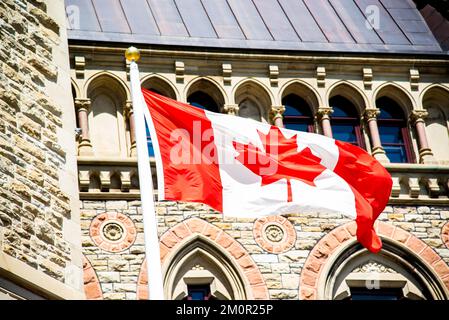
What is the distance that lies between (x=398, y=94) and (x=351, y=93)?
887mm

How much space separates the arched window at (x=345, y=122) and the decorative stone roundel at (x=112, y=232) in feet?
15.0

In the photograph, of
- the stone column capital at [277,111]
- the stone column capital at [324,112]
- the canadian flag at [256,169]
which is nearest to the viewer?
the canadian flag at [256,169]

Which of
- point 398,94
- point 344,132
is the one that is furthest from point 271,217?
point 398,94

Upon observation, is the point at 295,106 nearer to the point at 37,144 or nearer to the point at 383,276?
the point at 383,276

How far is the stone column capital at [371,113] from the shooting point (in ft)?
86.8

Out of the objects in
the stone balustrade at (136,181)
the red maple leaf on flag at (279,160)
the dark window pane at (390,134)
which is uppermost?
the dark window pane at (390,134)

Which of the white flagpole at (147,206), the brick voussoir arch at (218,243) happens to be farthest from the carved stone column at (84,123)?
the white flagpole at (147,206)

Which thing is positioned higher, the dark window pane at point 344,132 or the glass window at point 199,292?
the dark window pane at point 344,132

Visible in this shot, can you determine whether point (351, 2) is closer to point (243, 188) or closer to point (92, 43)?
point (92, 43)

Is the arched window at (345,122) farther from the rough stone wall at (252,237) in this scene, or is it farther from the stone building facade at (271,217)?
the rough stone wall at (252,237)

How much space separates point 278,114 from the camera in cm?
2606

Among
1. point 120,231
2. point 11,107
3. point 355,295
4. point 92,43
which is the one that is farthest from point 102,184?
point 11,107

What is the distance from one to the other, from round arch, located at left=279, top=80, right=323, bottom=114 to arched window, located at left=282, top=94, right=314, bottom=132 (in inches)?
3.7

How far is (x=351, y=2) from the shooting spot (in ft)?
96.6
